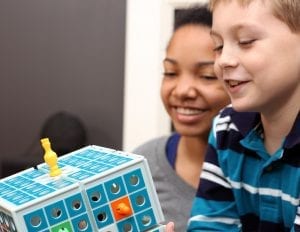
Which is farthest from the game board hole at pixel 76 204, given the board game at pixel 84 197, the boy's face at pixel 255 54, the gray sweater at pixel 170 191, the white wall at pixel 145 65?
the white wall at pixel 145 65

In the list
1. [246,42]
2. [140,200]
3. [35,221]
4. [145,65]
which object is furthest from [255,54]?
[145,65]

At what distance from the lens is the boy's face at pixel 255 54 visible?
2.68 feet

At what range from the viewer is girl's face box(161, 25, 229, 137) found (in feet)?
4.25

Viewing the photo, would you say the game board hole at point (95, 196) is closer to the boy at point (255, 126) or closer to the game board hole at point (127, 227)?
the game board hole at point (127, 227)

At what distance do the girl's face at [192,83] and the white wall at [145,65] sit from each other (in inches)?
36.5

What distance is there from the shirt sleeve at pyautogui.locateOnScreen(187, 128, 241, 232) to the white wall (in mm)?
1287

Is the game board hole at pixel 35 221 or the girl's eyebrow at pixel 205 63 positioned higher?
the girl's eyebrow at pixel 205 63

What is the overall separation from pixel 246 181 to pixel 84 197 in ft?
1.28

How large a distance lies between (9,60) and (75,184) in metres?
1.97

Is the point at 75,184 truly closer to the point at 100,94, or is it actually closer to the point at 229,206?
the point at 229,206

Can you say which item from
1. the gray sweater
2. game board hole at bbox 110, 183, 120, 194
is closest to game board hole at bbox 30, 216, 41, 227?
game board hole at bbox 110, 183, 120, 194

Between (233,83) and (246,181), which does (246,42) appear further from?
(246,181)

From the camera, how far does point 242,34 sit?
32.4 inches

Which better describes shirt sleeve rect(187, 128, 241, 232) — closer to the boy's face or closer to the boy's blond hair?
the boy's face
